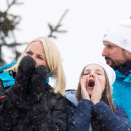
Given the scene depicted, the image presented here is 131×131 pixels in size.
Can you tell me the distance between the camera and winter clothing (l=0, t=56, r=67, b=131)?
160 centimetres

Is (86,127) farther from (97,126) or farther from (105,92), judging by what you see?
(105,92)

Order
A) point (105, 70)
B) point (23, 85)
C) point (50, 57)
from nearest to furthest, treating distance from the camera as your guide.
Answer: point (23, 85)
point (50, 57)
point (105, 70)

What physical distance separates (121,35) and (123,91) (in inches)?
43.3

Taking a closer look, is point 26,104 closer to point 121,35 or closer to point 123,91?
point 123,91

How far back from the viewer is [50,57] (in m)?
2.33

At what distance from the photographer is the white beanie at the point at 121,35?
2.90m

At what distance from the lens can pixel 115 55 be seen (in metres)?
2.75

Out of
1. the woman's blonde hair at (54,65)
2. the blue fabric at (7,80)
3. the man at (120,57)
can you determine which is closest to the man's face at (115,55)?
the man at (120,57)

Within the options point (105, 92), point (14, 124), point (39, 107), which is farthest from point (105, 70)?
point (14, 124)

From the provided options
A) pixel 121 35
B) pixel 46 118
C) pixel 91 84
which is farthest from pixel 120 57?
pixel 46 118

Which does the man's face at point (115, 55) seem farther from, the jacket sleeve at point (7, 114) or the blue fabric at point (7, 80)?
the jacket sleeve at point (7, 114)

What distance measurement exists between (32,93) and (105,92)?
4.02 ft

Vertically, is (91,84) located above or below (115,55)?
below

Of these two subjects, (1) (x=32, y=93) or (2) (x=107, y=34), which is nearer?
(1) (x=32, y=93)
